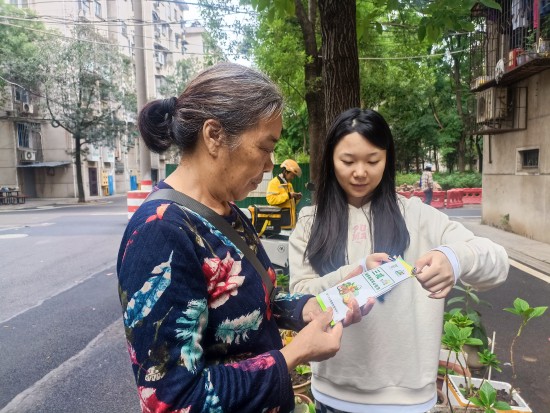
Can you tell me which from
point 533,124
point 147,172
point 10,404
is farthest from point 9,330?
point 533,124

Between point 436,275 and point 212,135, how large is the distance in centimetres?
77

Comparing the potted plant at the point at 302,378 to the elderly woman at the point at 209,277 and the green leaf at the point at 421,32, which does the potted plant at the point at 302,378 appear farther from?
the green leaf at the point at 421,32

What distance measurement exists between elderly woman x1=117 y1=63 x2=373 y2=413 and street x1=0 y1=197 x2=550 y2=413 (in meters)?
2.34

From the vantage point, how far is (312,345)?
99 centimetres

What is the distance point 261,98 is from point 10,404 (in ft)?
10.2

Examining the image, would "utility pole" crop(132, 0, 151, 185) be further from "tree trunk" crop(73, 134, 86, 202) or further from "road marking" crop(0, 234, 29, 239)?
"tree trunk" crop(73, 134, 86, 202)

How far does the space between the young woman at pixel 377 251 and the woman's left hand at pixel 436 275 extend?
0.02m

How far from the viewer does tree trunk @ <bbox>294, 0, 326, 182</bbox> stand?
710 cm

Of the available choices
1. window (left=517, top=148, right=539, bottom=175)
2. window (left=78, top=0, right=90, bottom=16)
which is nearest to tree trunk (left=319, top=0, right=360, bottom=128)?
window (left=517, top=148, right=539, bottom=175)

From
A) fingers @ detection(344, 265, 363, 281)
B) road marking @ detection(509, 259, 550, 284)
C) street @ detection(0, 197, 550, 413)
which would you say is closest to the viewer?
fingers @ detection(344, 265, 363, 281)

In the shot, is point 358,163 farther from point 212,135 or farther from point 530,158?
point 530,158

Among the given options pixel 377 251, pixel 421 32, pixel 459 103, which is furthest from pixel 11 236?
pixel 459 103

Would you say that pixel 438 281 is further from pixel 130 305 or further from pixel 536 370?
pixel 536 370

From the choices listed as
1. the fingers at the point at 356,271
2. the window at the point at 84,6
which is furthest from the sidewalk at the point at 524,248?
the window at the point at 84,6
